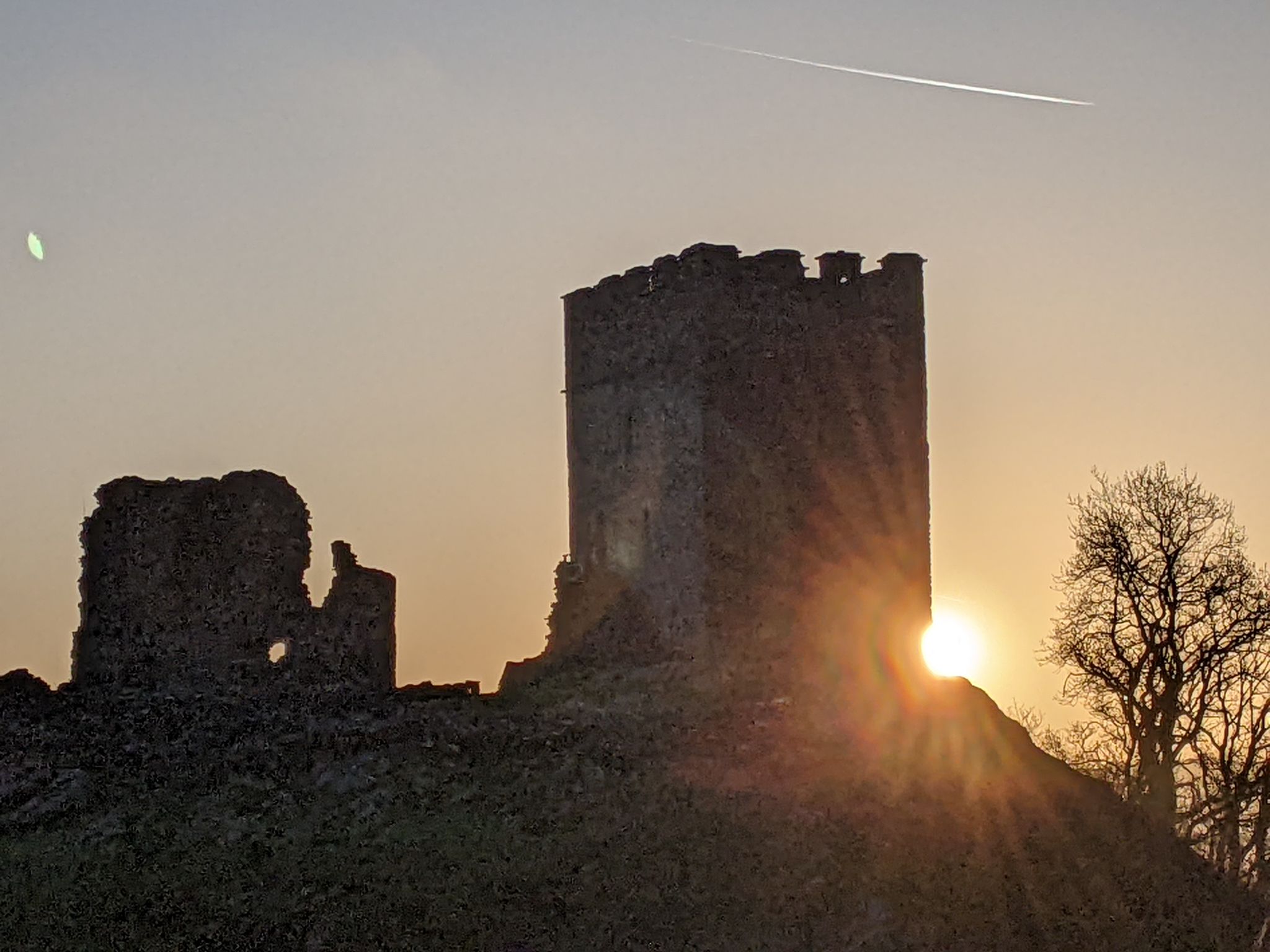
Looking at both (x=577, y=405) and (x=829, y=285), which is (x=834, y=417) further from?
(x=577, y=405)

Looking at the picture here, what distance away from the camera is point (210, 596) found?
92.1 ft

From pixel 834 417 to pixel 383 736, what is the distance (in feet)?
24.9

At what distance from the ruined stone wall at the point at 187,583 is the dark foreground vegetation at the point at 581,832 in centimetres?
58

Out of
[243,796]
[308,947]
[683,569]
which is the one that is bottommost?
[308,947]

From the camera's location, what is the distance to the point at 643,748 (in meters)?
27.0

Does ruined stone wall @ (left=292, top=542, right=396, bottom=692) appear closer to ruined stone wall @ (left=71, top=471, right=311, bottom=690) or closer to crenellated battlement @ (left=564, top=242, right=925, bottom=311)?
ruined stone wall @ (left=71, top=471, right=311, bottom=690)

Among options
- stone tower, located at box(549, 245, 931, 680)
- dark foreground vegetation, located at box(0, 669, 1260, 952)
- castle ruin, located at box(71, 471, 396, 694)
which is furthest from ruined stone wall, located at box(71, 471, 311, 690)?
stone tower, located at box(549, 245, 931, 680)

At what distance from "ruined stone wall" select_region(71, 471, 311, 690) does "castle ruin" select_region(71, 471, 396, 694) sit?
2 centimetres

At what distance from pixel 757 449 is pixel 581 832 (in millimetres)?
6564

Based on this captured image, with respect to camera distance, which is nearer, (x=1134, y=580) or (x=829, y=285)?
(x=829, y=285)

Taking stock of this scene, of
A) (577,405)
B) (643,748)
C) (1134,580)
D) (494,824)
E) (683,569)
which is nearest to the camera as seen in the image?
(494,824)

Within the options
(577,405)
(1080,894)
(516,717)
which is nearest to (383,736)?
(516,717)

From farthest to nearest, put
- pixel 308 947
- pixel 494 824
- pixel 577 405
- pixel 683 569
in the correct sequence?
pixel 577 405, pixel 683 569, pixel 494 824, pixel 308 947

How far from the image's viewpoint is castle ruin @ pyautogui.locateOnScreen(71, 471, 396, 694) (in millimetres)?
27812
